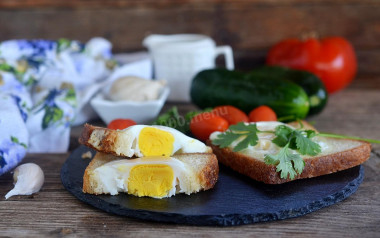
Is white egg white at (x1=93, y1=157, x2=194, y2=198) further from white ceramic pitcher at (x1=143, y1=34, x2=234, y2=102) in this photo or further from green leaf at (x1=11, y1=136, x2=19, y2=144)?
white ceramic pitcher at (x1=143, y1=34, x2=234, y2=102)

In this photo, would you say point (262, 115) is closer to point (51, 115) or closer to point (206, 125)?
point (206, 125)

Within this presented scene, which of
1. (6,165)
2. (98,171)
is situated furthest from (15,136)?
(98,171)

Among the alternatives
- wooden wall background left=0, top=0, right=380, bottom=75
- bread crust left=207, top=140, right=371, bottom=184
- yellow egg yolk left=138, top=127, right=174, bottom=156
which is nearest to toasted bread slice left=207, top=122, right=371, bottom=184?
A: bread crust left=207, top=140, right=371, bottom=184

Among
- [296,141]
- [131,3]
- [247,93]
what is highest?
[131,3]

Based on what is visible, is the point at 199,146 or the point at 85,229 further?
the point at 199,146

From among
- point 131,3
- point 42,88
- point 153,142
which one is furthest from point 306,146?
point 131,3

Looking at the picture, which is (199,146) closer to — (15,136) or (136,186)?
(136,186)
